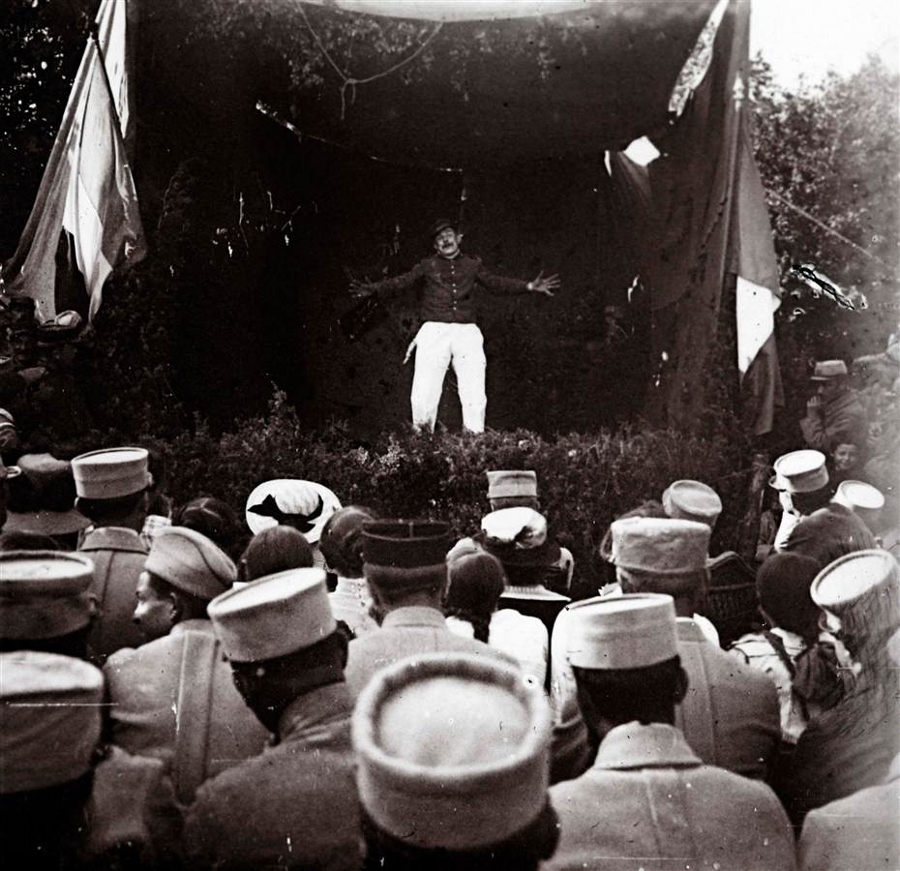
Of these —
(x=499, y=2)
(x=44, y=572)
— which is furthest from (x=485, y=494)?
(x=499, y=2)

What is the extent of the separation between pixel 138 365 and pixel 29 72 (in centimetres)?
116

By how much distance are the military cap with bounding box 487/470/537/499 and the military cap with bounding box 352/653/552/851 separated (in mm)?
2041

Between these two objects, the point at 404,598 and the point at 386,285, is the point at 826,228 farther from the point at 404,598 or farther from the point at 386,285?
the point at 404,598

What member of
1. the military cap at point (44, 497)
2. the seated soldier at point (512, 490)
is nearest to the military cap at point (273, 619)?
the military cap at point (44, 497)

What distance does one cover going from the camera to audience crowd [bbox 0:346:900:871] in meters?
2.08

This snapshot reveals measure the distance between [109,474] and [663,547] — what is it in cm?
191

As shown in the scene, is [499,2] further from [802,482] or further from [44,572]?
[44,572]

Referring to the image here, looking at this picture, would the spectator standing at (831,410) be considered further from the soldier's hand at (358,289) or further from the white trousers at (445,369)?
the soldier's hand at (358,289)

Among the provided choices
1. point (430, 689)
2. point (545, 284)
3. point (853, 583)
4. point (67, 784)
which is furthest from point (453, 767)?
point (545, 284)

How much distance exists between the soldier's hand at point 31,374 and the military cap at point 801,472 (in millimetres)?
2822

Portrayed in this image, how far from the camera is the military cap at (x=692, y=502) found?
12.8ft

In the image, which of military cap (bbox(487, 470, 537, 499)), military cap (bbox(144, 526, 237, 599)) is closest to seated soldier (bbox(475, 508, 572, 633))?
military cap (bbox(487, 470, 537, 499))

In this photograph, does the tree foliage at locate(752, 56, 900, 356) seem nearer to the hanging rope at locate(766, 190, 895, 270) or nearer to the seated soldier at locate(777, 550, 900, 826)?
the hanging rope at locate(766, 190, 895, 270)

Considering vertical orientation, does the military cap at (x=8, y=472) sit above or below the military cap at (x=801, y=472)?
above
